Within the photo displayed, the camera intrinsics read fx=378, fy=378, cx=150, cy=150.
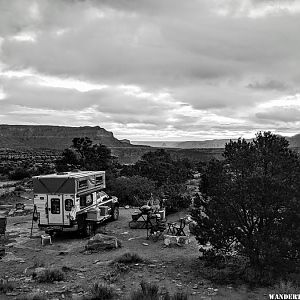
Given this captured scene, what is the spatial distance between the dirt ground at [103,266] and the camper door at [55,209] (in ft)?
2.98

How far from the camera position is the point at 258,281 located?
9.63 meters

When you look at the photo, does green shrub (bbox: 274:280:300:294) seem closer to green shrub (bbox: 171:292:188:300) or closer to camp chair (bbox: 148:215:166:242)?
green shrub (bbox: 171:292:188:300)

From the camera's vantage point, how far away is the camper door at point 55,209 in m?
15.1

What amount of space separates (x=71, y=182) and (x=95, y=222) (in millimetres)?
2453

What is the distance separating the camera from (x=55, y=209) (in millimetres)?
15188

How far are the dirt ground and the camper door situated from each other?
908mm

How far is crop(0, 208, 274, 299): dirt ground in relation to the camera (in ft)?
30.4

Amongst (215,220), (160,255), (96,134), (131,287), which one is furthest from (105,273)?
(96,134)

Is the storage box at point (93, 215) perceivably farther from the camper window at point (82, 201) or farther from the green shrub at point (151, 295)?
the green shrub at point (151, 295)

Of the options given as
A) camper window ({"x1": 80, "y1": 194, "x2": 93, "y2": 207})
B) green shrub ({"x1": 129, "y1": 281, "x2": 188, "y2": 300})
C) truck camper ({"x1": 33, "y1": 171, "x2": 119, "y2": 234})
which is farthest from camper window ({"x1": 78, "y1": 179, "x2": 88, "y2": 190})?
green shrub ({"x1": 129, "y1": 281, "x2": 188, "y2": 300})

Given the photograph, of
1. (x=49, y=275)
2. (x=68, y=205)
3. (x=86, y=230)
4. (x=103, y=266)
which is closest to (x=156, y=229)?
(x=86, y=230)

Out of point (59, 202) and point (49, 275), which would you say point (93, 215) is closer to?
point (59, 202)

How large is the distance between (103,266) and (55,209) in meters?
4.46

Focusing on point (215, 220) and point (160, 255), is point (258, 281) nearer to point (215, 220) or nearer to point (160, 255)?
point (215, 220)
